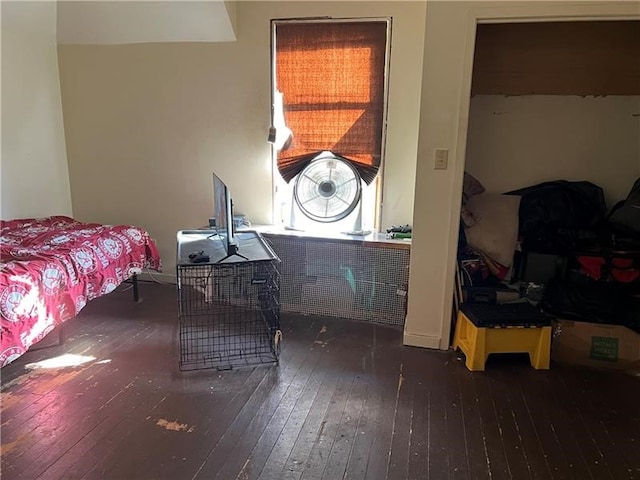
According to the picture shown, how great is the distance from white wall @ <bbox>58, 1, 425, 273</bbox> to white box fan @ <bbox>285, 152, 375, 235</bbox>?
0.30 meters

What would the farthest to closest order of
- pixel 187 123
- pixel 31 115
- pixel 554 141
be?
pixel 187 123, pixel 31 115, pixel 554 141

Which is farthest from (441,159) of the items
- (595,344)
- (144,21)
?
(144,21)

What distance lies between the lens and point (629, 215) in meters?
2.78

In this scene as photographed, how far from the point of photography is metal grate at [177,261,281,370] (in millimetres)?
2633

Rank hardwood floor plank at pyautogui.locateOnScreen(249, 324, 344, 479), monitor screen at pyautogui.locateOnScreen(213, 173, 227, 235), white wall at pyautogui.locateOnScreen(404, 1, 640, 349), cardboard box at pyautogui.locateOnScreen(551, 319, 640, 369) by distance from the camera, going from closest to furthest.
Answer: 1. hardwood floor plank at pyautogui.locateOnScreen(249, 324, 344, 479)
2. white wall at pyautogui.locateOnScreen(404, 1, 640, 349)
3. monitor screen at pyautogui.locateOnScreen(213, 173, 227, 235)
4. cardboard box at pyautogui.locateOnScreen(551, 319, 640, 369)

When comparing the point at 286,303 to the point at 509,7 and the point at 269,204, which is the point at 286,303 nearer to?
the point at 269,204

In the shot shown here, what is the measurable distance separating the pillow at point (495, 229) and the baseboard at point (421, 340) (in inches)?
25.9

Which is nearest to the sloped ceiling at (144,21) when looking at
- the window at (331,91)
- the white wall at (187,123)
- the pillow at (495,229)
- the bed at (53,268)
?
the white wall at (187,123)

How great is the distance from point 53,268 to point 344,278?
1.78 metres

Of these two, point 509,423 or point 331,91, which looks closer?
point 509,423

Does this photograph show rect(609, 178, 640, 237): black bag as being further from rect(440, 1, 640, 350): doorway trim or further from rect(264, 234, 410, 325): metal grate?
rect(264, 234, 410, 325): metal grate

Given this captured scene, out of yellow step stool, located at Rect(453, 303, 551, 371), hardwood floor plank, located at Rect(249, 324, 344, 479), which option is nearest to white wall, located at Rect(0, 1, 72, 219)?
hardwood floor plank, located at Rect(249, 324, 344, 479)

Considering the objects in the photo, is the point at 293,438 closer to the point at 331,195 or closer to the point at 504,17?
the point at 331,195

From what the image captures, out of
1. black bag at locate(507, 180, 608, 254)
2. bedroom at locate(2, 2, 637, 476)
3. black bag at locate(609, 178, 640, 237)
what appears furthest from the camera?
bedroom at locate(2, 2, 637, 476)
